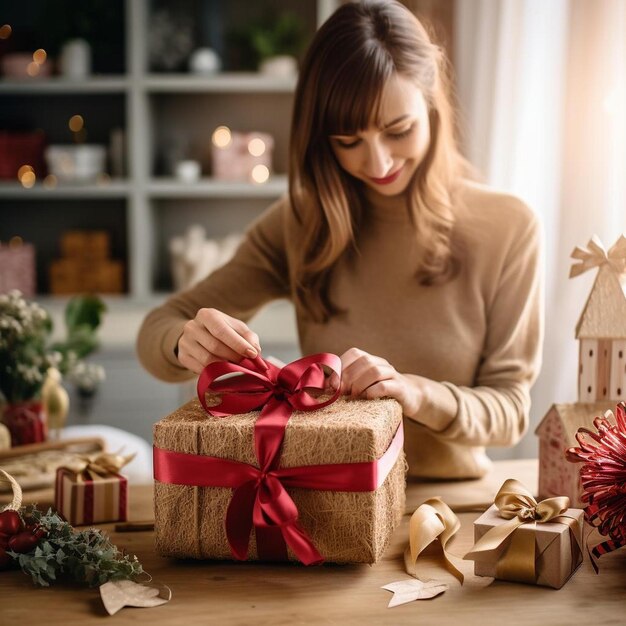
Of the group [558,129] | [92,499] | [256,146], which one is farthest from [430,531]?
[256,146]

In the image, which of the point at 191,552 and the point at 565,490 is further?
the point at 565,490

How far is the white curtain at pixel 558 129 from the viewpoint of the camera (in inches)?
80.9

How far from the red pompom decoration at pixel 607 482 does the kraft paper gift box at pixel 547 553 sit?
0.09 ft

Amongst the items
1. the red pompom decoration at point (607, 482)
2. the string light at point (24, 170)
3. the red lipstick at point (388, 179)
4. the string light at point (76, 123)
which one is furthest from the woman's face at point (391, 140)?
the string light at point (76, 123)

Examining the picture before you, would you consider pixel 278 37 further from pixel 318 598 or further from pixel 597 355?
pixel 318 598

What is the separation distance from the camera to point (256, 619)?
0.87 metres

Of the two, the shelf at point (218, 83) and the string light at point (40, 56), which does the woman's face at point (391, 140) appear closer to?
the shelf at point (218, 83)

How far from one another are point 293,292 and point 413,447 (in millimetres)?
371

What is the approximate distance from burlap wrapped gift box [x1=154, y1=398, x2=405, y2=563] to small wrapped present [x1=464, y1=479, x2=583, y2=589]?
0.12 meters

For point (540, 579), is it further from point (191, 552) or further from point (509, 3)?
point (509, 3)

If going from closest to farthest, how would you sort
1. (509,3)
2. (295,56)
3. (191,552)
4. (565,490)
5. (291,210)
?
(191,552)
(565,490)
(291,210)
(509,3)
(295,56)

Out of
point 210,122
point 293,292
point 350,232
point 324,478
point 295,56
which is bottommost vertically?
point 324,478

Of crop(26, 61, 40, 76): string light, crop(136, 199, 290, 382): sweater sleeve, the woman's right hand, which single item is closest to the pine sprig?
the woman's right hand

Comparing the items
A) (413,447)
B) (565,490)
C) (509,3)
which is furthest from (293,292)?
(509,3)
